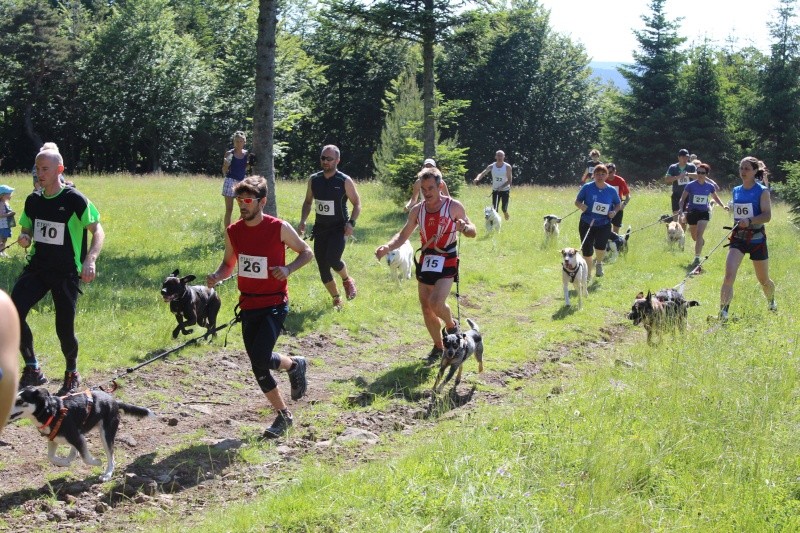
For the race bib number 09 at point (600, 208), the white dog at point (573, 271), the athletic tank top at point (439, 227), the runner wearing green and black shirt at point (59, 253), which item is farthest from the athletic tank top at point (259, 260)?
the race bib number 09 at point (600, 208)

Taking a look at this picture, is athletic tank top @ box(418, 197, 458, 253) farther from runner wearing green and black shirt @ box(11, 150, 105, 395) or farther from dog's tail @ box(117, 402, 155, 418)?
dog's tail @ box(117, 402, 155, 418)

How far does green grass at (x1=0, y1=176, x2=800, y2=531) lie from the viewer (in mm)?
4824

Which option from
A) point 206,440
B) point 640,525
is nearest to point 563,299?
point 206,440

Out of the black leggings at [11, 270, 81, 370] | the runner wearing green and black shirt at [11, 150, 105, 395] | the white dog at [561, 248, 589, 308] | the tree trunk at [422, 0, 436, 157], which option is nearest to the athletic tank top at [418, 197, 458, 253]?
the runner wearing green and black shirt at [11, 150, 105, 395]

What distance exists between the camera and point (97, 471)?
585 cm

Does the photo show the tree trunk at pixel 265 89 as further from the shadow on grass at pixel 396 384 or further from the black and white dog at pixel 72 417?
the black and white dog at pixel 72 417

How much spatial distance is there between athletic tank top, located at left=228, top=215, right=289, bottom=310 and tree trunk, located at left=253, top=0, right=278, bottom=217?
747cm

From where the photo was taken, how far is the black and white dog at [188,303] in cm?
895

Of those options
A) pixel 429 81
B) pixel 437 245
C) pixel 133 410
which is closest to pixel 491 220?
pixel 429 81

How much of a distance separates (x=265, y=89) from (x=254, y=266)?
27.1 ft

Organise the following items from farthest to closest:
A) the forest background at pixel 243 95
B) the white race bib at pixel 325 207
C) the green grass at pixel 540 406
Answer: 1. the forest background at pixel 243 95
2. the white race bib at pixel 325 207
3. the green grass at pixel 540 406

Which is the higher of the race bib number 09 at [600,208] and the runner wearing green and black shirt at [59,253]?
the race bib number 09 at [600,208]

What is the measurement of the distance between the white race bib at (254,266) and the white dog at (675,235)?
44.5ft

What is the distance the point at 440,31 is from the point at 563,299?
11.4 m
